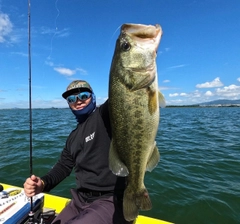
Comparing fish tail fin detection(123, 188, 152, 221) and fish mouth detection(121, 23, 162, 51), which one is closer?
fish mouth detection(121, 23, 162, 51)

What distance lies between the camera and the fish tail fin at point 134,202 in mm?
2451

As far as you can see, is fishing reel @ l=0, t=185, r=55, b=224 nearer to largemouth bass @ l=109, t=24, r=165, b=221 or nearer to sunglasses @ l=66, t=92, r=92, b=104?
sunglasses @ l=66, t=92, r=92, b=104

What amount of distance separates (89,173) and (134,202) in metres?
0.92

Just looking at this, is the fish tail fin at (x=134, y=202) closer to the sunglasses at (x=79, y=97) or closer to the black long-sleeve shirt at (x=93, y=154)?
the black long-sleeve shirt at (x=93, y=154)

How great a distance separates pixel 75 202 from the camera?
132 inches

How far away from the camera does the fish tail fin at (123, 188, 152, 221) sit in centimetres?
245

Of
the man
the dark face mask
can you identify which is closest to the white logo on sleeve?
the man

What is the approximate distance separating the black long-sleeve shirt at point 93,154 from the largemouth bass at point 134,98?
0.74 metres

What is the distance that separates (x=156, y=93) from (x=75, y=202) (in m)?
2.32

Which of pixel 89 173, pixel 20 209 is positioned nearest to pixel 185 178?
pixel 89 173

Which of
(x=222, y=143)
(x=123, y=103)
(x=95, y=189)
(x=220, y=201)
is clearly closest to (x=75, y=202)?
(x=95, y=189)

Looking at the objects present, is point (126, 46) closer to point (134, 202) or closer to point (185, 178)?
point (134, 202)

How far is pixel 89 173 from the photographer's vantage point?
123 inches

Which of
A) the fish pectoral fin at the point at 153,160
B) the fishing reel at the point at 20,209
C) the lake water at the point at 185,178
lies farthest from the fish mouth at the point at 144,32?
the lake water at the point at 185,178
